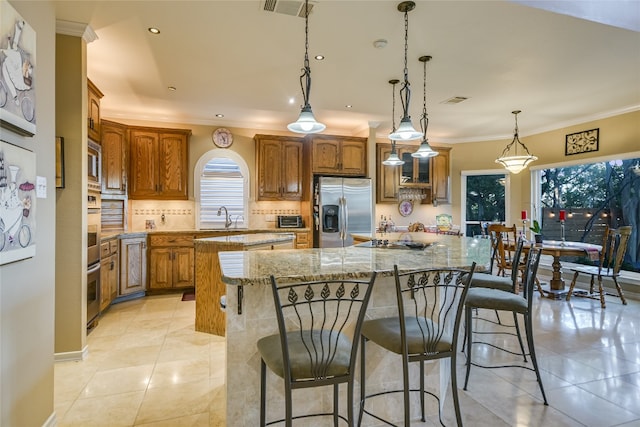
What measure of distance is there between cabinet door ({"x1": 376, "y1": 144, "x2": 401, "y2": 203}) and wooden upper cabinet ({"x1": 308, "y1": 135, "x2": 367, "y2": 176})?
1.58ft

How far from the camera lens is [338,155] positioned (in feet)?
18.7

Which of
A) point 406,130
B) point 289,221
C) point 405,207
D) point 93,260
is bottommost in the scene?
point 93,260

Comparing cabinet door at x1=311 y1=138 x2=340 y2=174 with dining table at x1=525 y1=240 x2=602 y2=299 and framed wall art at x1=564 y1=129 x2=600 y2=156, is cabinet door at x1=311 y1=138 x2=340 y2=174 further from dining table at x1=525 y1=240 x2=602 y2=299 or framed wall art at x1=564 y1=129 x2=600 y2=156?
framed wall art at x1=564 y1=129 x2=600 y2=156

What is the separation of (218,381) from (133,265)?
9.11 ft

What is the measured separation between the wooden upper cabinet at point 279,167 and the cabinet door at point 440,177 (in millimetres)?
2755

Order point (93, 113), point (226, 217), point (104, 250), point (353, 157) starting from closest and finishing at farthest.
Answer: point (93, 113) → point (104, 250) → point (226, 217) → point (353, 157)

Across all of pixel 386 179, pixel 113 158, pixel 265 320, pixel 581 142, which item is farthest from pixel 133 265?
pixel 581 142

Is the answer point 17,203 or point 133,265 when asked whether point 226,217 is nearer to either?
point 133,265

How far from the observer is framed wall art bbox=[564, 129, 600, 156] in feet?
17.0

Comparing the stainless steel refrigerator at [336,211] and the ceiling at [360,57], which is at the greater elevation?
the ceiling at [360,57]

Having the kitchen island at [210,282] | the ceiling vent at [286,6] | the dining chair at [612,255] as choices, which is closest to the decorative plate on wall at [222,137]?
the kitchen island at [210,282]

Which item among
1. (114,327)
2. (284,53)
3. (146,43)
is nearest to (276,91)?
(284,53)

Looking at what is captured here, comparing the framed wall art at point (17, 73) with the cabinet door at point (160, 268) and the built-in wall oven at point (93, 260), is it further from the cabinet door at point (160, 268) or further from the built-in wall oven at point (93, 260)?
the cabinet door at point (160, 268)

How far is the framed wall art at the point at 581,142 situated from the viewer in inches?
204
